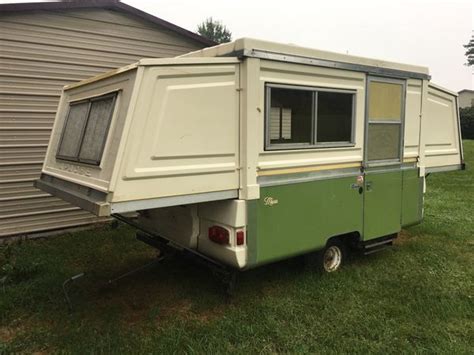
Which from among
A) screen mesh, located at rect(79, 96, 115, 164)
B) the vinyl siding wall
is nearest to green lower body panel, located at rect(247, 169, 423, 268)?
screen mesh, located at rect(79, 96, 115, 164)

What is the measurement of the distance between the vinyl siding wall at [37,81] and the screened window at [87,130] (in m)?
2.40

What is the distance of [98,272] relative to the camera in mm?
4840

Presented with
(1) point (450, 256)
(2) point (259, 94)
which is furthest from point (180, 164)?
(1) point (450, 256)

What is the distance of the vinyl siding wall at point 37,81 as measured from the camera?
5863mm

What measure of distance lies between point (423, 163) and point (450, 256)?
1305 millimetres

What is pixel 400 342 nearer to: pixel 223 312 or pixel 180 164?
pixel 223 312

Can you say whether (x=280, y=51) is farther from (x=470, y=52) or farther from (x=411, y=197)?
(x=470, y=52)

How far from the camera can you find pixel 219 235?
373 centimetres

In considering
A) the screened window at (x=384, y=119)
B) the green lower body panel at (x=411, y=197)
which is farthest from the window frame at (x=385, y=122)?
the green lower body panel at (x=411, y=197)

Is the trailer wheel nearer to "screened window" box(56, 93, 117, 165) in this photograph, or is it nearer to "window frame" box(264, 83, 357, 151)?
"window frame" box(264, 83, 357, 151)

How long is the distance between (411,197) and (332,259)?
1447 mm

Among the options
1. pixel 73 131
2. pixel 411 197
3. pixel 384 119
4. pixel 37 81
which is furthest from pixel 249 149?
pixel 37 81

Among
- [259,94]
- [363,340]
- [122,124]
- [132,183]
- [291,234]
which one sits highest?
[259,94]

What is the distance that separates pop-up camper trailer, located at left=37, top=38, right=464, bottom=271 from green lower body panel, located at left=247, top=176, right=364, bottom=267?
0.01m
